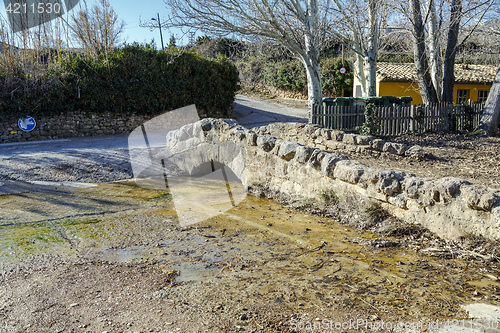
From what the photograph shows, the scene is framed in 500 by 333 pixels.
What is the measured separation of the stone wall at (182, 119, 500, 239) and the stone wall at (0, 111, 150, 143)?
9591mm

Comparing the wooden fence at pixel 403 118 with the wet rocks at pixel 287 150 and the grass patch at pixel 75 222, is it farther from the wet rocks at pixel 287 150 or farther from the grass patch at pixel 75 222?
the grass patch at pixel 75 222

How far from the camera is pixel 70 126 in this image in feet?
52.5

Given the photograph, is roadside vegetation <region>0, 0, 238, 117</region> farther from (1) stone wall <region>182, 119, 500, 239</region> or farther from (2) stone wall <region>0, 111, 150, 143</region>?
(1) stone wall <region>182, 119, 500, 239</region>

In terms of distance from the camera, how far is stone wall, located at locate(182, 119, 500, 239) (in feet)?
13.6

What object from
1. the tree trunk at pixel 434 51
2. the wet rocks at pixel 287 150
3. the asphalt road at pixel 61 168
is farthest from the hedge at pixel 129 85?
the wet rocks at pixel 287 150

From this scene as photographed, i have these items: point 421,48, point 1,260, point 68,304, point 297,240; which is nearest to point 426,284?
point 297,240

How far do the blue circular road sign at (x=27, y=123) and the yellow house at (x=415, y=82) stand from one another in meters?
17.6

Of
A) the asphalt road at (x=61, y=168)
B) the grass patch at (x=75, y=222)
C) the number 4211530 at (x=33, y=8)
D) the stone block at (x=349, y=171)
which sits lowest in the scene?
the grass patch at (x=75, y=222)

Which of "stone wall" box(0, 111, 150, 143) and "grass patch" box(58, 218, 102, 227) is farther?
"stone wall" box(0, 111, 150, 143)

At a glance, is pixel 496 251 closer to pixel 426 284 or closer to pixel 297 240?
pixel 426 284

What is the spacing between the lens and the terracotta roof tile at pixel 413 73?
22.5 metres

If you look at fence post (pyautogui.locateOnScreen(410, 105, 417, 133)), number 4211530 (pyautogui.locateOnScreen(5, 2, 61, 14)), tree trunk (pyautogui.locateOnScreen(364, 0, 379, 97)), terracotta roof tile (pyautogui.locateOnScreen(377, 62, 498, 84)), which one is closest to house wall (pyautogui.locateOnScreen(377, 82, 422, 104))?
terracotta roof tile (pyautogui.locateOnScreen(377, 62, 498, 84))

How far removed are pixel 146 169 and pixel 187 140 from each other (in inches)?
60.6

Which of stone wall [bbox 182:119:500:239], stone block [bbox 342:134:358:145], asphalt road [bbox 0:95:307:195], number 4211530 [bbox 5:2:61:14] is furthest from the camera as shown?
number 4211530 [bbox 5:2:61:14]
